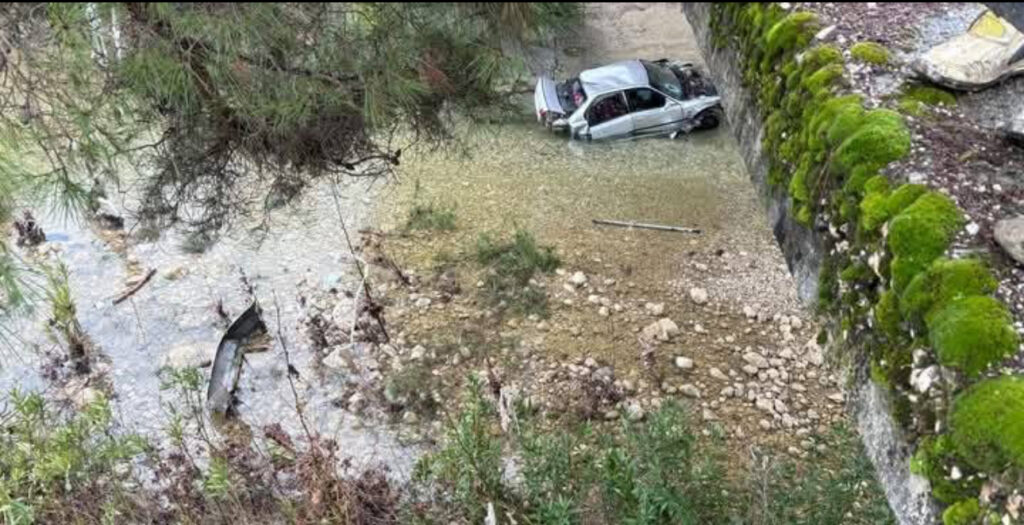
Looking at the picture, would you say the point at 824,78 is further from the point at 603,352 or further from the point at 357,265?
the point at 357,265

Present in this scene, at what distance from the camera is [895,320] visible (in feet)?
9.34

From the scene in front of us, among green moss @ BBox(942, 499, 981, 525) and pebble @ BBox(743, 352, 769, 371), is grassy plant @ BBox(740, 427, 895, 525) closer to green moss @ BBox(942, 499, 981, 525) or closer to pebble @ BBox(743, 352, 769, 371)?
green moss @ BBox(942, 499, 981, 525)

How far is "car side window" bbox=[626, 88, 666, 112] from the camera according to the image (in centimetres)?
1084

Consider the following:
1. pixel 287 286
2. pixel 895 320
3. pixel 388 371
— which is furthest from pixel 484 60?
pixel 287 286

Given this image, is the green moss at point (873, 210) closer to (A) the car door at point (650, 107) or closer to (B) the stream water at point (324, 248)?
(B) the stream water at point (324, 248)

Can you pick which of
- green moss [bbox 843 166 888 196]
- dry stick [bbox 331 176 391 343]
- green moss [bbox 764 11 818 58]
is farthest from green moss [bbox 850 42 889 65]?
dry stick [bbox 331 176 391 343]

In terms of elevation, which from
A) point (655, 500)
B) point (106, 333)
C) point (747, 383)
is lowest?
point (747, 383)

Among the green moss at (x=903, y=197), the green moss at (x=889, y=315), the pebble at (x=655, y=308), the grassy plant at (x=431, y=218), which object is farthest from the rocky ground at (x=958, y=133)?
the grassy plant at (x=431, y=218)

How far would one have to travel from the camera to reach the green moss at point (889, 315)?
284 centimetres

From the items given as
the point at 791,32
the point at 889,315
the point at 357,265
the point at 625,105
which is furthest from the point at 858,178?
the point at 625,105

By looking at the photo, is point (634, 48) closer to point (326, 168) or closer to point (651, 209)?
point (651, 209)

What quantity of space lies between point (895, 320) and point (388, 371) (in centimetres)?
506

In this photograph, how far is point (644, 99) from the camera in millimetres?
Result: 10867

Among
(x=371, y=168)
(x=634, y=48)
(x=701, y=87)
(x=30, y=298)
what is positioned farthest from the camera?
(x=634, y=48)
